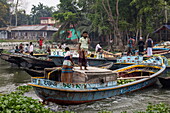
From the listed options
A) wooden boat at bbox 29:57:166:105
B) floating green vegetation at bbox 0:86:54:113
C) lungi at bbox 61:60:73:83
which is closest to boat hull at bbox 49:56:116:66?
wooden boat at bbox 29:57:166:105

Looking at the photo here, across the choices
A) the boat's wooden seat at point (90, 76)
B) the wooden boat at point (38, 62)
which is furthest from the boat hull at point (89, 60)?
the boat's wooden seat at point (90, 76)

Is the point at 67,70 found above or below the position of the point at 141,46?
below

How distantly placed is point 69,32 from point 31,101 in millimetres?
34058

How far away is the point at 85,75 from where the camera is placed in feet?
30.4

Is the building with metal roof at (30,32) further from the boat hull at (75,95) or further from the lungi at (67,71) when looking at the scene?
the lungi at (67,71)

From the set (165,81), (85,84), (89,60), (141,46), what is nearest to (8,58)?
(89,60)

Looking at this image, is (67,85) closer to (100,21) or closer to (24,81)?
(24,81)

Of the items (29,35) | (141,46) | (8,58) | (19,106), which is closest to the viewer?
(19,106)

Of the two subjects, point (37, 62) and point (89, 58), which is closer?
point (89, 58)

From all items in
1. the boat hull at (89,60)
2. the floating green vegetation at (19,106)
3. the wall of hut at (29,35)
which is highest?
the wall of hut at (29,35)

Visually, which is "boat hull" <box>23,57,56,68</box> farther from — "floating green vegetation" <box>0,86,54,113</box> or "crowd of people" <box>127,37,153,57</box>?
"floating green vegetation" <box>0,86,54,113</box>

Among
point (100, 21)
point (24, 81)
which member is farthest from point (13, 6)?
point (24, 81)

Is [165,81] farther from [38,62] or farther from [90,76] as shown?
[38,62]

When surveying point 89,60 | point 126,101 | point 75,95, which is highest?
point 89,60
